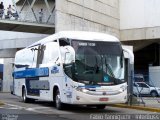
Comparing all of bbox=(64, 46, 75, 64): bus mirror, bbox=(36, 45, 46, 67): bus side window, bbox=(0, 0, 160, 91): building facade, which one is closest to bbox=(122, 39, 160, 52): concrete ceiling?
bbox=(0, 0, 160, 91): building facade

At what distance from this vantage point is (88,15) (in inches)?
1906

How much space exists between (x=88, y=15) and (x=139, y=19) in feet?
30.6

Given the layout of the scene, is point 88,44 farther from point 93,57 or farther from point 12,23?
point 12,23

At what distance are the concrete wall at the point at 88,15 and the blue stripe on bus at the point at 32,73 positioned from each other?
1849cm

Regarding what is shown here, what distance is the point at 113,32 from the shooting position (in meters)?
54.1

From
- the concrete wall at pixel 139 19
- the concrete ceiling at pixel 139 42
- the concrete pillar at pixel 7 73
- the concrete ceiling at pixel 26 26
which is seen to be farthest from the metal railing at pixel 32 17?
the concrete ceiling at pixel 139 42

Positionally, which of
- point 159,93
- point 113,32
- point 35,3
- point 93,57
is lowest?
point 159,93

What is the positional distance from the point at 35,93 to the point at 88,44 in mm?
5926

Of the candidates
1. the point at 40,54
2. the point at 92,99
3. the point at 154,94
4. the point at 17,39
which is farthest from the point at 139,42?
the point at 92,99

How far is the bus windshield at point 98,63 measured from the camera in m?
17.6

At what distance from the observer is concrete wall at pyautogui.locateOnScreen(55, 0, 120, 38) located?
44.7 metres

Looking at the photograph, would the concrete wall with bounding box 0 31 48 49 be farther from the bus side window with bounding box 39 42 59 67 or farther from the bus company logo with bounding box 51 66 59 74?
the bus company logo with bounding box 51 66 59 74

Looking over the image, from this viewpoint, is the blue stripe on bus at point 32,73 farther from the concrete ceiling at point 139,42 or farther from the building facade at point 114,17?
the concrete ceiling at point 139,42

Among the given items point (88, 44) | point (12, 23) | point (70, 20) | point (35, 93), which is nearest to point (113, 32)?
point (70, 20)
